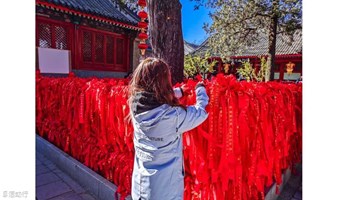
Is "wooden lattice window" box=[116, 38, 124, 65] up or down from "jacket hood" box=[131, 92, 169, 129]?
up

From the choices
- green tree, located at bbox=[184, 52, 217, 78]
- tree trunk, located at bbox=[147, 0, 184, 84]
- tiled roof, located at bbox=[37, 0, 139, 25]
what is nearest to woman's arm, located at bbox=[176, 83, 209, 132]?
tree trunk, located at bbox=[147, 0, 184, 84]

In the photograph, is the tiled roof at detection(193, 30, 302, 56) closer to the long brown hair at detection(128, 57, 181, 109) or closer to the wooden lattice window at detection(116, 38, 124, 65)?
the wooden lattice window at detection(116, 38, 124, 65)

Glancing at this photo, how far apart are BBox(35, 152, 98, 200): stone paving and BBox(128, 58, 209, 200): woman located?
61.4 inches

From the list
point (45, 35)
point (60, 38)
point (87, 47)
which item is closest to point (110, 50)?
point (87, 47)

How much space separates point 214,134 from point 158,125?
514mm

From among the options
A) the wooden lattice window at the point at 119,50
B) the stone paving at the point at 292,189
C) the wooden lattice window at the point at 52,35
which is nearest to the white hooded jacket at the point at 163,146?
the stone paving at the point at 292,189

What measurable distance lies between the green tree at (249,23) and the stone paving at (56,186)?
462 inches

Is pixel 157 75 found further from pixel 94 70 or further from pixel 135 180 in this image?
pixel 94 70

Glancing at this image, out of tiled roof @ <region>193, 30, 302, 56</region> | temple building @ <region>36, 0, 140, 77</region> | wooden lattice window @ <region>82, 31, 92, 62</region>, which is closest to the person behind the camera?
temple building @ <region>36, 0, 140, 77</region>

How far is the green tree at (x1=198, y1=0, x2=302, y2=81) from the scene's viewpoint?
492 inches

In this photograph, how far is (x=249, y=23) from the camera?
46.7 feet

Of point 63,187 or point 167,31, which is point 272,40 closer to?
point 167,31

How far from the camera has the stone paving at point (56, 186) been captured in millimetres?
2916

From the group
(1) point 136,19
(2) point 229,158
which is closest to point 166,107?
(2) point 229,158
